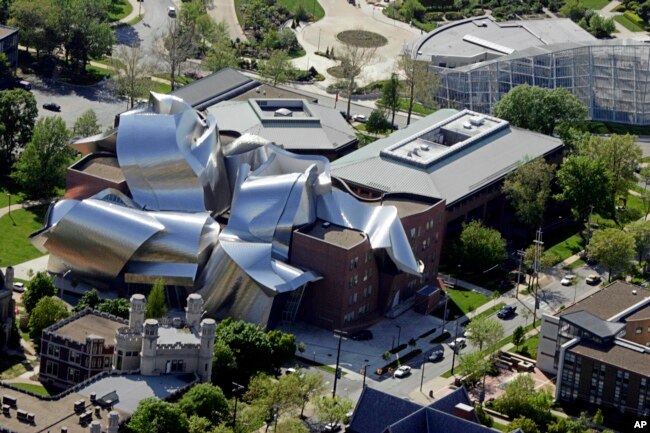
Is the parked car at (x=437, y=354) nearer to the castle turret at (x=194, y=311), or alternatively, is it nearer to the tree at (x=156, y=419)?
the castle turret at (x=194, y=311)

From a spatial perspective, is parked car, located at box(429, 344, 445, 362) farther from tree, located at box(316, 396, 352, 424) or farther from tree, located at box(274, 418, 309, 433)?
tree, located at box(274, 418, 309, 433)

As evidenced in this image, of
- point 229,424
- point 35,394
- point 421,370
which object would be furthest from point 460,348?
point 35,394

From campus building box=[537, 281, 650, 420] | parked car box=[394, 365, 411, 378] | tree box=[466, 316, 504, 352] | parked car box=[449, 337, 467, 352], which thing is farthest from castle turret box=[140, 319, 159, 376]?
campus building box=[537, 281, 650, 420]

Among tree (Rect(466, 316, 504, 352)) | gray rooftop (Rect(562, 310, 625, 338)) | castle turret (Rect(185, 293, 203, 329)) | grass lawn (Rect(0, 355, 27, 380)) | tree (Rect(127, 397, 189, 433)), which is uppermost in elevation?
castle turret (Rect(185, 293, 203, 329))

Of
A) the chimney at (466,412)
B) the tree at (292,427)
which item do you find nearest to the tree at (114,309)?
the tree at (292,427)

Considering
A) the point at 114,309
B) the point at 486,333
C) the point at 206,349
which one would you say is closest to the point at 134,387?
the point at 206,349

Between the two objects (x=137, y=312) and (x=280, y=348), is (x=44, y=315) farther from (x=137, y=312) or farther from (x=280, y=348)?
(x=280, y=348)
